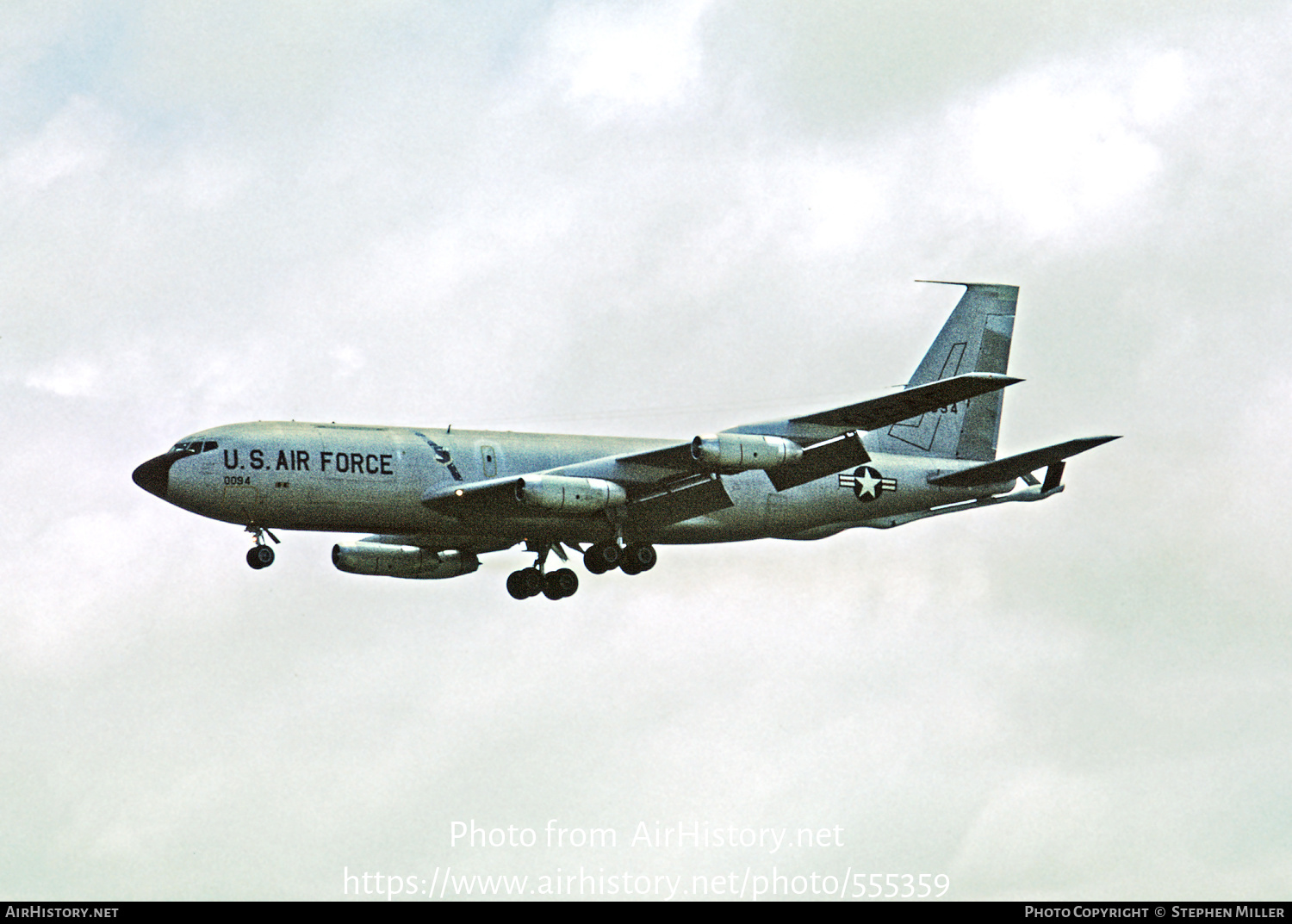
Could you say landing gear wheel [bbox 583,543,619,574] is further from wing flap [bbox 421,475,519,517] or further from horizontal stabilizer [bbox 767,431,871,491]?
horizontal stabilizer [bbox 767,431,871,491]

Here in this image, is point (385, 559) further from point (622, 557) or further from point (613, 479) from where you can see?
point (613, 479)

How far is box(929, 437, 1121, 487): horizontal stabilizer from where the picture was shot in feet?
191

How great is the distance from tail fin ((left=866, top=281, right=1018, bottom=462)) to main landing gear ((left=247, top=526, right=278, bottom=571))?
20.8 m

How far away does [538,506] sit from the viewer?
5575 cm

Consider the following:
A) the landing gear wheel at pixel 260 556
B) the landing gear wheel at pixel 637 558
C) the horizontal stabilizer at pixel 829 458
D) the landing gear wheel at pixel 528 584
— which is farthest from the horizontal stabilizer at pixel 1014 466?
the landing gear wheel at pixel 260 556

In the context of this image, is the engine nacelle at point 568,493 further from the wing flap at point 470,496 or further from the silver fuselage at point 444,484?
the silver fuselage at point 444,484

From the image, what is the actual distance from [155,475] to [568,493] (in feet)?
37.4

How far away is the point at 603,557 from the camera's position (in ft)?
193

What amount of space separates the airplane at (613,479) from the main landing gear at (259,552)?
5cm
